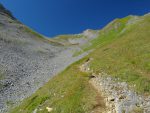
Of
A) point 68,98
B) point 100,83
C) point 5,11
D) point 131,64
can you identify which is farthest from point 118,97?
point 5,11

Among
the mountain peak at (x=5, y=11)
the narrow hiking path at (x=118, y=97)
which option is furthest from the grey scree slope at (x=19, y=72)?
the mountain peak at (x=5, y=11)

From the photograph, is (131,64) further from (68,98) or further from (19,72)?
(19,72)

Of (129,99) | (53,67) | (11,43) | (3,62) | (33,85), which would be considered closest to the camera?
(129,99)

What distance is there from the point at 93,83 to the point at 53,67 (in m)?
42.0

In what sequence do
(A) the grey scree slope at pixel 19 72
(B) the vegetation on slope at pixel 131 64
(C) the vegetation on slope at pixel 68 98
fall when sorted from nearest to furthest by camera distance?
(C) the vegetation on slope at pixel 68 98
(B) the vegetation on slope at pixel 131 64
(A) the grey scree slope at pixel 19 72

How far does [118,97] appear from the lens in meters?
31.2

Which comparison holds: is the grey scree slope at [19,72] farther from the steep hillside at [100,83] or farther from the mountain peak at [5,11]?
the mountain peak at [5,11]

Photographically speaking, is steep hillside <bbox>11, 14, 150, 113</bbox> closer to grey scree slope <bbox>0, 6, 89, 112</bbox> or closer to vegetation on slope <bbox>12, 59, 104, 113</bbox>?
vegetation on slope <bbox>12, 59, 104, 113</bbox>

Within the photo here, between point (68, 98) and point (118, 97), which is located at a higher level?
point (118, 97)

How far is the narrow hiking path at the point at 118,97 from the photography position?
2794 centimetres

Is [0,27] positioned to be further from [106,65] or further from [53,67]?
[106,65]

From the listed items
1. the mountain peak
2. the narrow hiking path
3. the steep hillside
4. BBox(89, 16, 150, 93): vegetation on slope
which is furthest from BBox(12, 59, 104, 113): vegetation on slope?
the mountain peak

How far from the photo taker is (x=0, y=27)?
13138cm

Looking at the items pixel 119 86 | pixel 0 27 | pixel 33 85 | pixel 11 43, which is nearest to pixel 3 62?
pixel 33 85
